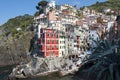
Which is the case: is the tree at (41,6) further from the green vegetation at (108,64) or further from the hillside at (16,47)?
the green vegetation at (108,64)

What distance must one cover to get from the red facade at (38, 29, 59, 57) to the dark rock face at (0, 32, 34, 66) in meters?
23.3

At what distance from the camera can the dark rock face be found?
3981 inches

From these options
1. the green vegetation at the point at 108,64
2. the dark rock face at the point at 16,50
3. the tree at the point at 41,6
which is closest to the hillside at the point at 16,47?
the dark rock face at the point at 16,50

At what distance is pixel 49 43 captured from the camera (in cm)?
7644

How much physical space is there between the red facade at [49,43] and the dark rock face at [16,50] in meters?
23.3

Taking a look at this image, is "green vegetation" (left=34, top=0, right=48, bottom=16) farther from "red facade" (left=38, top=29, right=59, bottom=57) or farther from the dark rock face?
Result: "red facade" (left=38, top=29, right=59, bottom=57)

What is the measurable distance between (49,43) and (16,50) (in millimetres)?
29559

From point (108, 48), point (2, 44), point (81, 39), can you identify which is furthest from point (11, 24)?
point (108, 48)

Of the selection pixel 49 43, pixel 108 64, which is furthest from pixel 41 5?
pixel 108 64

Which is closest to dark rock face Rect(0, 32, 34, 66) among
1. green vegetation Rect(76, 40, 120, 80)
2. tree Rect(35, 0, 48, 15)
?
tree Rect(35, 0, 48, 15)

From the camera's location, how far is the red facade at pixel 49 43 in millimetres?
76125

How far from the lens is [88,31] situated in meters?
92.2

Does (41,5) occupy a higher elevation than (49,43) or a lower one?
higher

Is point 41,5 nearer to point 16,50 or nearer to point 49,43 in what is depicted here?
point 16,50
